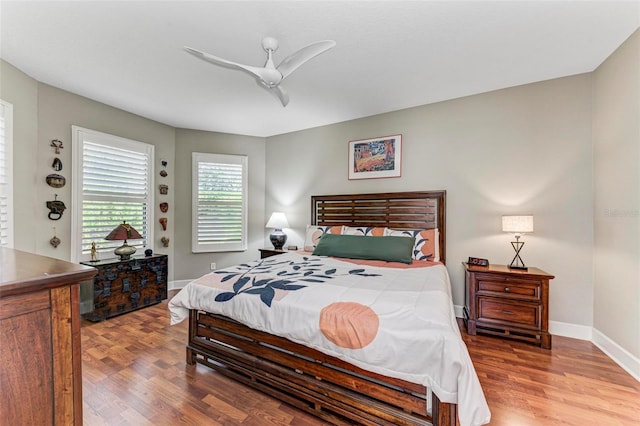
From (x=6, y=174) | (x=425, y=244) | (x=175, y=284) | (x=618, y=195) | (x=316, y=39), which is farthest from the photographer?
(x=175, y=284)

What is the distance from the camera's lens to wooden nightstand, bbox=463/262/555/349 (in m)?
2.55

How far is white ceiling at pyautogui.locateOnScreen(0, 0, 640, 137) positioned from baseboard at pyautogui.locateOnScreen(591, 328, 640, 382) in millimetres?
2587

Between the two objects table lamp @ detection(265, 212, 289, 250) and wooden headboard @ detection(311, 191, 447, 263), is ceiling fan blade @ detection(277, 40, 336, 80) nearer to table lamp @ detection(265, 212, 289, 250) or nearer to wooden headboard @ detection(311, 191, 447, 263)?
wooden headboard @ detection(311, 191, 447, 263)

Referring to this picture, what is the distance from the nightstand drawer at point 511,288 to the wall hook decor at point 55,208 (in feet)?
15.3

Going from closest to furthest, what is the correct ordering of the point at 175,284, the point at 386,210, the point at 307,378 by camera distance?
1. the point at 307,378
2. the point at 386,210
3. the point at 175,284

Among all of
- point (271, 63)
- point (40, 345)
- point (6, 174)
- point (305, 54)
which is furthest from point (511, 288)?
point (6, 174)

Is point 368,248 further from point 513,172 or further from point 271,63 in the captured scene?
point 271,63

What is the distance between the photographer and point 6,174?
102 inches

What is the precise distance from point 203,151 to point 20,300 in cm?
418

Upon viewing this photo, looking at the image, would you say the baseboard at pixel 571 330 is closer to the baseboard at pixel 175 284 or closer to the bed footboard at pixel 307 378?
the bed footboard at pixel 307 378

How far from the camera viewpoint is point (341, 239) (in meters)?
3.27

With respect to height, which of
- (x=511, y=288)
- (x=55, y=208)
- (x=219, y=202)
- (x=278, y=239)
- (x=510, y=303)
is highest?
(x=219, y=202)

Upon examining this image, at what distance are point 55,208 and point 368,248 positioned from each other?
11.6 feet

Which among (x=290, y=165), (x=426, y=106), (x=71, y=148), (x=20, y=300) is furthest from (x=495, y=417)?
(x=71, y=148)
